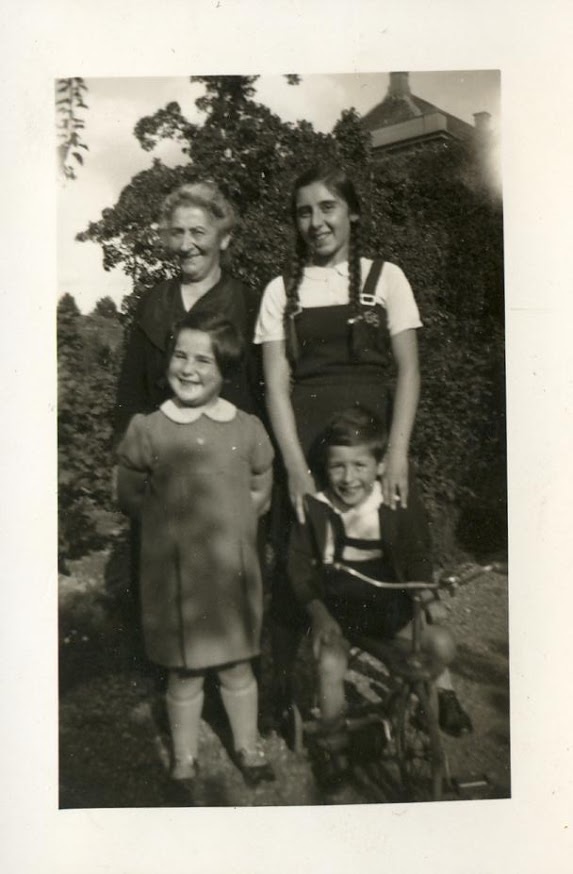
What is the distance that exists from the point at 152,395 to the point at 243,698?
2.38 feet

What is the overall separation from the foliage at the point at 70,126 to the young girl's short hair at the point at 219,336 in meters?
0.43

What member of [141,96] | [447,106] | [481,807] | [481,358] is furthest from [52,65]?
[481,807]

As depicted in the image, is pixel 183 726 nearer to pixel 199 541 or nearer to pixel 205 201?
pixel 199 541

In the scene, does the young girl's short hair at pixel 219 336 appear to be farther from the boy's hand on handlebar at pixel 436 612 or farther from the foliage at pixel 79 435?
the boy's hand on handlebar at pixel 436 612

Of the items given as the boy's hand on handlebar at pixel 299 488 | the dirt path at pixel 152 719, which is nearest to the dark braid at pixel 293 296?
the boy's hand on handlebar at pixel 299 488

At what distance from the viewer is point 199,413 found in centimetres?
197

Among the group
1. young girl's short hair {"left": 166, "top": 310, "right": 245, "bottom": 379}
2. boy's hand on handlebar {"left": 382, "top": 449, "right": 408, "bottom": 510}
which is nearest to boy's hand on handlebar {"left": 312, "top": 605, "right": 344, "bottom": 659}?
boy's hand on handlebar {"left": 382, "top": 449, "right": 408, "bottom": 510}

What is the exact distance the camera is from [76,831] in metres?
1.92

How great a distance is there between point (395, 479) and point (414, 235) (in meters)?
0.57

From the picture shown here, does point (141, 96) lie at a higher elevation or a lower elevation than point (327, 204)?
higher

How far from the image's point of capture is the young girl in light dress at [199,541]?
1.96m

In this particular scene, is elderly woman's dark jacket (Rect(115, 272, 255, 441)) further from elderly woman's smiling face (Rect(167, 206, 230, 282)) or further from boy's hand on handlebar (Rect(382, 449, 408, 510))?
boy's hand on handlebar (Rect(382, 449, 408, 510))

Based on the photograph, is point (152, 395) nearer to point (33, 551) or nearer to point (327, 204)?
point (33, 551)

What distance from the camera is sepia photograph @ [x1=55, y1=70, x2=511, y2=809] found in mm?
1961
